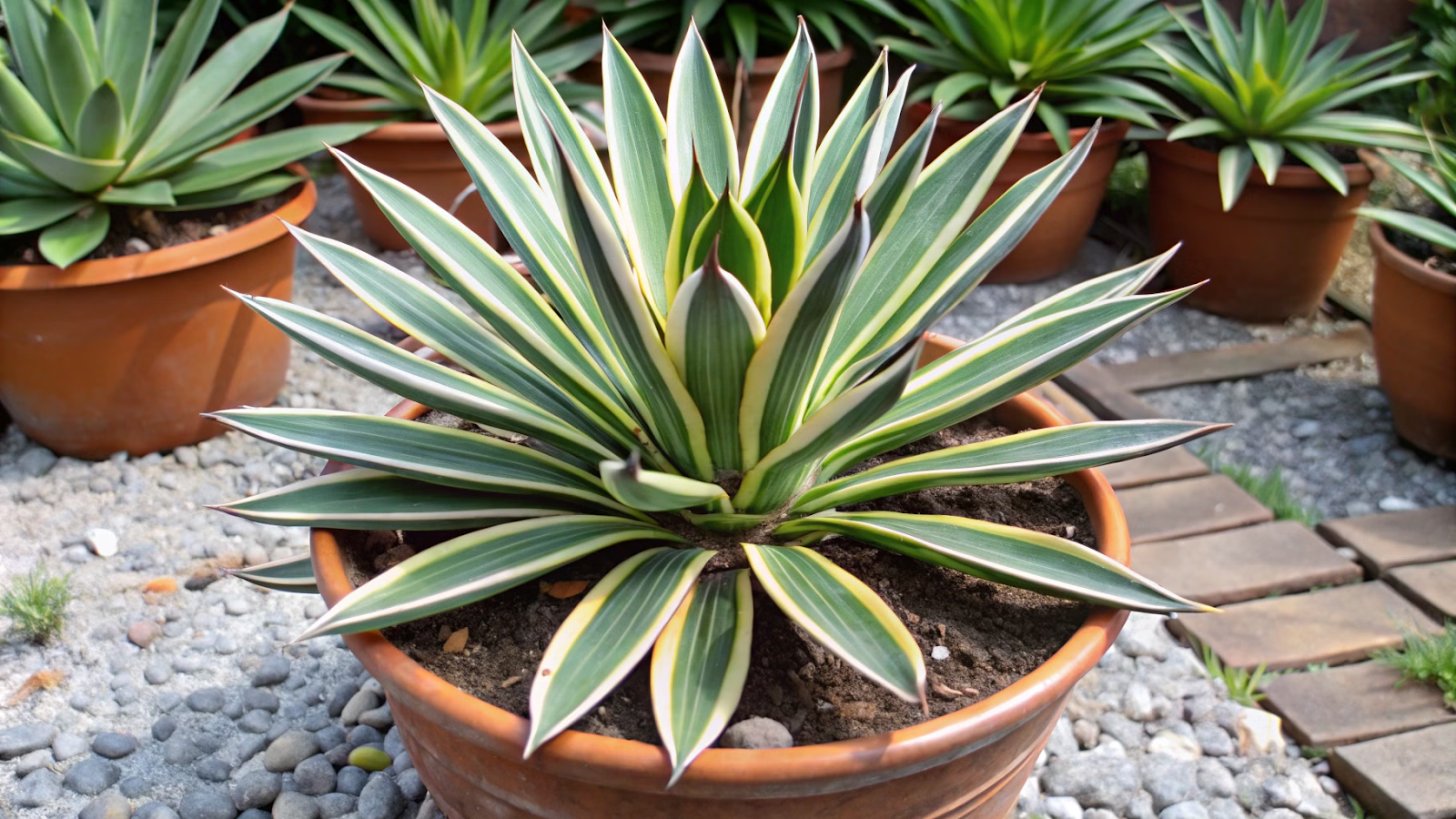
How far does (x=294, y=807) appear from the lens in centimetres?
149

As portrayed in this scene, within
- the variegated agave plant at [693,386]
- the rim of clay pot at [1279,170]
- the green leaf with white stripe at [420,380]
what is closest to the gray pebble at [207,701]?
the variegated agave plant at [693,386]

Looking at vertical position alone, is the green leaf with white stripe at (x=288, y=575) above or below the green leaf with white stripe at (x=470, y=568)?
below

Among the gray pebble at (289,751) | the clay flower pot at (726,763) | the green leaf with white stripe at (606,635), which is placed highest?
the green leaf with white stripe at (606,635)

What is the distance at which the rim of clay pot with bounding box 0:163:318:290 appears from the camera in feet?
6.65

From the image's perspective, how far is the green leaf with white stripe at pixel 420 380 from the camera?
1.07 meters

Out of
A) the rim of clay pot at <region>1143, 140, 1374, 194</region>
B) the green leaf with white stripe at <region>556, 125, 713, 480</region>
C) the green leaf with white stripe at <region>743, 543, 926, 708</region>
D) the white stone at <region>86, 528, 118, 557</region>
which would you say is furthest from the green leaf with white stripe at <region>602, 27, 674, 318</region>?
the rim of clay pot at <region>1143, 140, 1374, 194</region>

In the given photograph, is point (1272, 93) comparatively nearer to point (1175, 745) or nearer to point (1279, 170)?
point (1279, 170)

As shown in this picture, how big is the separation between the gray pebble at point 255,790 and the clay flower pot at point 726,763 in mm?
479

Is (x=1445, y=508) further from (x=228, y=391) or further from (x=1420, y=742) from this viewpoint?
(x=228, y=391)

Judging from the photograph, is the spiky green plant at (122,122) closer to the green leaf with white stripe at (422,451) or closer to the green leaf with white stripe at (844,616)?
the green leaf with white stripe at (422,451)

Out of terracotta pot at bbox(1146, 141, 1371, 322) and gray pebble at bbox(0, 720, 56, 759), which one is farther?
terracotta pot at bbox(1146, 141, 1371, 322)

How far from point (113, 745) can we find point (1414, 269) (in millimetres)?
2751

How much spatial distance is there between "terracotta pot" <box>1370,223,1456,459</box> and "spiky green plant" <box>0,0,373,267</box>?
96.6 inches

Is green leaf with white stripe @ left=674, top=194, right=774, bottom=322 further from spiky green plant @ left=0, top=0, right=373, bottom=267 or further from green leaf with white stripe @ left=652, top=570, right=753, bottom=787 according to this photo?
spiky green plant @ left=0, top=0, right=373, bottom=267
